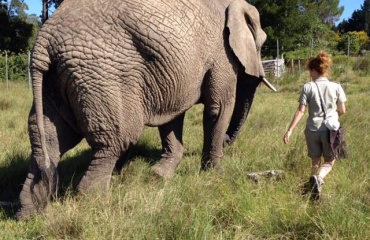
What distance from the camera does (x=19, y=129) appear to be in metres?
8.56

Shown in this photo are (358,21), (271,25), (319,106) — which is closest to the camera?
(319,106)

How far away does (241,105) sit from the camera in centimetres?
639

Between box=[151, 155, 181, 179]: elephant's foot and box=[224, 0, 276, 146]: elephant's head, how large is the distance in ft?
2.61

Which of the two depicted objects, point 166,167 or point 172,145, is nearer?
point 166,167

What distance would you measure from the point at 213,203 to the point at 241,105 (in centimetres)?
256

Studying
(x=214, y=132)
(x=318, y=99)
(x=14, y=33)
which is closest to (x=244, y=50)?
(x=214, y=132)

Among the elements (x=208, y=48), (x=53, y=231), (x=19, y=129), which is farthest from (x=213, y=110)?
(x=19, y=129)

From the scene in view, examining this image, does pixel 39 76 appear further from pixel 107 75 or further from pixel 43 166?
pixel 43 166

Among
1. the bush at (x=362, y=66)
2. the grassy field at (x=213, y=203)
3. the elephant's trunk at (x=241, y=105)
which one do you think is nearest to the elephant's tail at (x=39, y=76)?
the grassy field at (x=213, y=203)

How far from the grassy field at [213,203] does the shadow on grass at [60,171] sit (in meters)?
0.01

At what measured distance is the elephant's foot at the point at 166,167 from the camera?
18.2ft

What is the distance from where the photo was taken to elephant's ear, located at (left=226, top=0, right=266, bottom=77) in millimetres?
5316

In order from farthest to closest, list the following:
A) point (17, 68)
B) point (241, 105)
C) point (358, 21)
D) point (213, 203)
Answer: point (358, 21)
point (17, 68)
point (241, 105)
point (213, 203)

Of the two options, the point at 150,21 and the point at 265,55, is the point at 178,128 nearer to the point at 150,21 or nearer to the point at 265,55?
the point at 150,21
